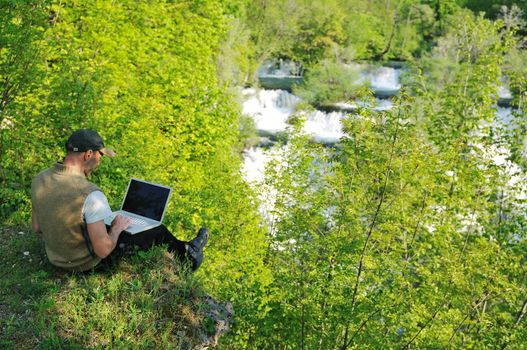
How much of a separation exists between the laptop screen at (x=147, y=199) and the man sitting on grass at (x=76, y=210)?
57 cm

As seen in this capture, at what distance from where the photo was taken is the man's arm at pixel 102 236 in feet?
14.5

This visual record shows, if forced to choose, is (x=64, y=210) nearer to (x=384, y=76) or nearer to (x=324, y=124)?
(x=324, y=124)

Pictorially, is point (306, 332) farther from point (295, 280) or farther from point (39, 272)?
point (39, 272)

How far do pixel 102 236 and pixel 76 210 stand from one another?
0.36 m

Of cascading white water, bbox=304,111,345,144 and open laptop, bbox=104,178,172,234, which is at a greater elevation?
open laptop, bbox=104,178,172,234

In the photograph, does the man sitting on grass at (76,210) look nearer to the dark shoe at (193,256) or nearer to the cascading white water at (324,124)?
the dark shoe at (193,256)

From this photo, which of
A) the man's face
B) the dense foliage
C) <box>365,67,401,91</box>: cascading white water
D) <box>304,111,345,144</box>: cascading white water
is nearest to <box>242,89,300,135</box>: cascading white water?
<box>304,111,345,144</box>: cascading white water

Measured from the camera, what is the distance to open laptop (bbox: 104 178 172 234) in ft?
17.2

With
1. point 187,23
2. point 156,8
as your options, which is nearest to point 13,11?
point 156,8

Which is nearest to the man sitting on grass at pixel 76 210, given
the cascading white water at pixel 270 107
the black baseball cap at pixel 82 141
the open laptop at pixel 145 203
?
the black baseball cap at pixel 82 141

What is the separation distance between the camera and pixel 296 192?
10.8 metres

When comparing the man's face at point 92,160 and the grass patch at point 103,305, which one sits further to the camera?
the man's face at point 92,160

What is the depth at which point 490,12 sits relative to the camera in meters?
53.8

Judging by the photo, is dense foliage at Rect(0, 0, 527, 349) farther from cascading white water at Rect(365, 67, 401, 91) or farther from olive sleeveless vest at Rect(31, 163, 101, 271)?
cascading white water at Rect(365, 67, 401, 91)
